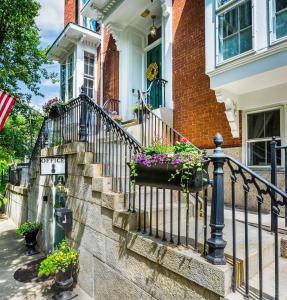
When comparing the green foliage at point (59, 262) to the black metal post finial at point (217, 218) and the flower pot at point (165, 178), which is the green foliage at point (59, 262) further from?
the black metal post finial at point (217, 218)

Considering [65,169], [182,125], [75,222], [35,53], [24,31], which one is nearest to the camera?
[75,222]

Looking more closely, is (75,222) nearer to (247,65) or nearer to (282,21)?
(247,65)

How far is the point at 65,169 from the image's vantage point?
535 centimetres

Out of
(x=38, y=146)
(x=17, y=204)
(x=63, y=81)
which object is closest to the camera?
(x=38, y=146)

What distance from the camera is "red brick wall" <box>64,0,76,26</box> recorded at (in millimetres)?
12969

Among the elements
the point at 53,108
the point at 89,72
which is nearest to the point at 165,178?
the point at 53,108

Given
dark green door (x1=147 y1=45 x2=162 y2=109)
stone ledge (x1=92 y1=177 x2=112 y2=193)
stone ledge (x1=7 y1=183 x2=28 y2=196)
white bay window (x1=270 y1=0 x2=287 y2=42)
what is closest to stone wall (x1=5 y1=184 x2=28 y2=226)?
stone ledge (x1=7 y1=183 x2=28 y2=196)

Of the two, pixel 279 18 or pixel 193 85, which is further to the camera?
pixel 193 85

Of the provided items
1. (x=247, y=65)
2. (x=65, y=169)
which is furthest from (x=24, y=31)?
(x=247, y=65)

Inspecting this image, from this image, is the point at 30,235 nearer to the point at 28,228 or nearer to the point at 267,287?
the point at 28,228

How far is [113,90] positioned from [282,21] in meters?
6.54

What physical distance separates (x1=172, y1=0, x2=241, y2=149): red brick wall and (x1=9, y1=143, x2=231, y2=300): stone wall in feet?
9.85

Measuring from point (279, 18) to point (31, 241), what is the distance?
26.5ft

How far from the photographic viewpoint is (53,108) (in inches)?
Answer: 264
